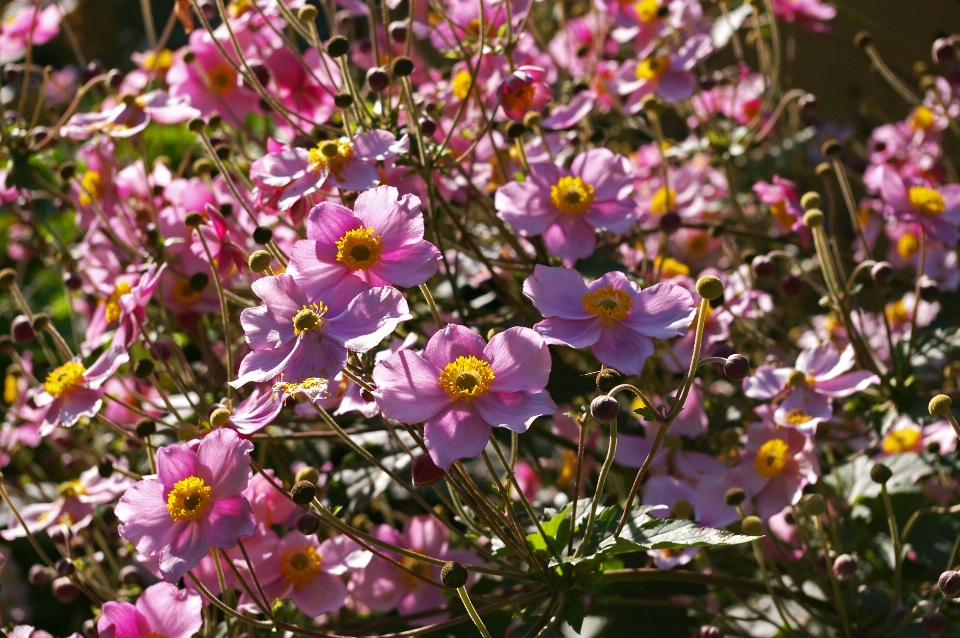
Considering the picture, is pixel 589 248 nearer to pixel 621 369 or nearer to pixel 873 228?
pixel 621 369

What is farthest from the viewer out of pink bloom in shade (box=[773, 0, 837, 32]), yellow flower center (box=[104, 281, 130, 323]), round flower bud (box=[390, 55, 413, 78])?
pink bloom in shade (box=[773, 0, 837, 32])

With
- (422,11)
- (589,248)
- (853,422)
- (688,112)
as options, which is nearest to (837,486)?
(853,422)

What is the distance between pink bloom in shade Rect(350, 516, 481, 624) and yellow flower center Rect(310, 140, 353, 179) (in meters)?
0.60

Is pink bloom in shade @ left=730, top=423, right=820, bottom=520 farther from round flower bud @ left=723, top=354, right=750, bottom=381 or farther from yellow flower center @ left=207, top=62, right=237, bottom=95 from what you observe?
yellow flower center @ left=207, top=62, right=237, bottom=95

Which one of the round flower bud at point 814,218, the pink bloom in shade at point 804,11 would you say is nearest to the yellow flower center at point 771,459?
the round flower bud at point 814,218

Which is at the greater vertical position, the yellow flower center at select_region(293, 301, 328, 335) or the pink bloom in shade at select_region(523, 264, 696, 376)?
the yellow flower center at select_region(293, 301, 328, 335)

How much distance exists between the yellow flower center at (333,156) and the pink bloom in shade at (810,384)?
71 centimetres

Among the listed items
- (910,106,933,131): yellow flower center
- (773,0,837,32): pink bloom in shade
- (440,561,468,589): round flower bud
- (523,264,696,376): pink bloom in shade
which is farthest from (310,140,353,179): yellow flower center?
(910,106,933,131): yellow flower center

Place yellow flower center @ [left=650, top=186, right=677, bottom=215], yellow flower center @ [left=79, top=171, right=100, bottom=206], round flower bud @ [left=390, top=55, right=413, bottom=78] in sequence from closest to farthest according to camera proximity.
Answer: round flower bud @ [left=390, top=55, right=413, bottom=78] → yellow flower center @ [left=79, top=171, right=100, bottom=206] → yellow flower center @ [left=650, top=186, right=677, bottom=215]

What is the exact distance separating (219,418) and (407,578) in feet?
1.77

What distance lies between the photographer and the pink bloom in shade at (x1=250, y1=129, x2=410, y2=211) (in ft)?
4.30

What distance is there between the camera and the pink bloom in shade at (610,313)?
1146mm

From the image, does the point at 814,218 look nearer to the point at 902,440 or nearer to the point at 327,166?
the point at 902,440

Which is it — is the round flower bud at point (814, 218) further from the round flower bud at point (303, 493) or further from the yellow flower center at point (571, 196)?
the round flower bud at point (303, 493)
